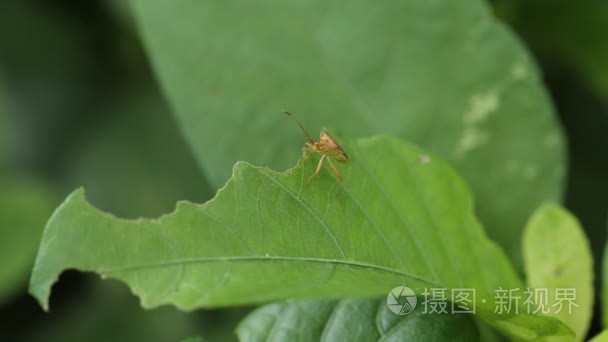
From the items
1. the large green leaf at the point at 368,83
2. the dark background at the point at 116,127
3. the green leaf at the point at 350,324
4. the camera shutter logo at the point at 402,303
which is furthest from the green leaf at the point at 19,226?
the camera shutter logo at the point at 402,303

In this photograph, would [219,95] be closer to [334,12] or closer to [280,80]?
[280,80]

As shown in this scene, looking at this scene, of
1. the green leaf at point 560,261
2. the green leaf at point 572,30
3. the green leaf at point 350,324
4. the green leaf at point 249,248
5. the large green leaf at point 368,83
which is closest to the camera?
the green leaf at point 249,248

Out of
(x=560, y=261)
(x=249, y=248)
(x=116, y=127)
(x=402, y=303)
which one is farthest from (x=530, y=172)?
(x=116, y=127)

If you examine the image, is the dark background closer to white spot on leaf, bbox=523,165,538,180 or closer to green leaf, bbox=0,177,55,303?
green leaf, bbox=0,177,55,303

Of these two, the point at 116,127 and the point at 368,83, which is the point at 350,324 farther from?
the point at 116,127

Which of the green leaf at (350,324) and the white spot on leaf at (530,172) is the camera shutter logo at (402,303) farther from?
the white spot on leaf at (530,172)

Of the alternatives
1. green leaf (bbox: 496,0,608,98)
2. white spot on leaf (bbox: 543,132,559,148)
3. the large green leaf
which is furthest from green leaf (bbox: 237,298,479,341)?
green leaf (bbox: 496,0,608,98)
